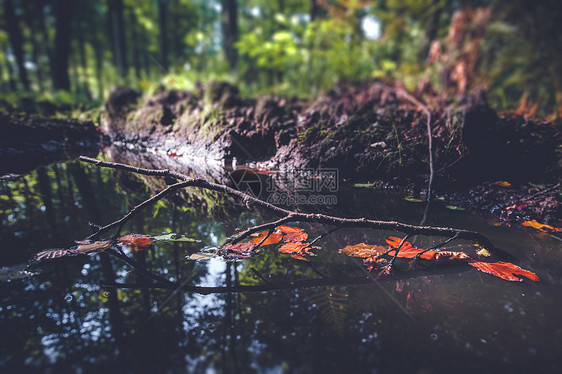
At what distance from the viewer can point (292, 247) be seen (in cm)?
176

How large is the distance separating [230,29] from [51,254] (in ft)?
33.9

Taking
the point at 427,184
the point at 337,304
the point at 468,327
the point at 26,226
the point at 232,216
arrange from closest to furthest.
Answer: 1. the point at 468,327
2. the point at 337,304
3. the point at 26,226
4. the point at 232,216
5. the point at 427,184

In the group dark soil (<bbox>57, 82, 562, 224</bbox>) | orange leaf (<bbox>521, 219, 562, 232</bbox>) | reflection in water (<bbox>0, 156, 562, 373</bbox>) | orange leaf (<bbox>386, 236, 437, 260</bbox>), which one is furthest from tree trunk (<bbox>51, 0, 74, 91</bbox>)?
orange leaf (<bbox>521, 219, 562, 232</bbox>)

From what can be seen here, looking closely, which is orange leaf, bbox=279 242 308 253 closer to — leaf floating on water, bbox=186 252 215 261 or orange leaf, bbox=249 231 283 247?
orange leaf, bbox=249 231 283 247

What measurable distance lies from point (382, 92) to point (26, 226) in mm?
5110

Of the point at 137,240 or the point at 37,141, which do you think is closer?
the point at 137,240

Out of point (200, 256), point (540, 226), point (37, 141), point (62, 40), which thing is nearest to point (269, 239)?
point (200, 256)

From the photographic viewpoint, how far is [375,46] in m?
8.41

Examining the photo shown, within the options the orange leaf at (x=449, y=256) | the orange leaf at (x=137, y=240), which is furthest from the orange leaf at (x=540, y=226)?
the orange leaf at (x=137, y=240)

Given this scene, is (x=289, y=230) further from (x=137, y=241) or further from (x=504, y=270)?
(x=504, y=270)

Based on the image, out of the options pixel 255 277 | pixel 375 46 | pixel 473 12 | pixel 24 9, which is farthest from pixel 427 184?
pixel 24 9

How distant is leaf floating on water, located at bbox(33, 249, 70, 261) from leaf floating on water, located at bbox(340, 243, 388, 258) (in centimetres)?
163

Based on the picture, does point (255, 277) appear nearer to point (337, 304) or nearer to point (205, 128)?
point (337, 304)

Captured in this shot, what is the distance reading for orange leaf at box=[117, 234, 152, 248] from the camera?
1.76m
